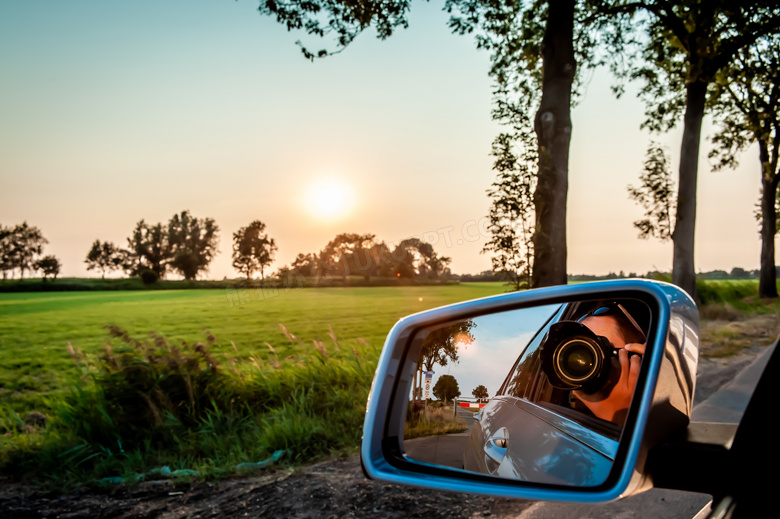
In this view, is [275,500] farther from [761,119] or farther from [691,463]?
[761,119]

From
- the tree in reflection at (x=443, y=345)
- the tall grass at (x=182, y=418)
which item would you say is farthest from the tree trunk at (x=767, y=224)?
the tree in reflection at (x=443, y=345)

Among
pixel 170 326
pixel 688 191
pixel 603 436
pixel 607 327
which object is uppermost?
pixel 688 191

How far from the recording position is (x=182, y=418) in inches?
227

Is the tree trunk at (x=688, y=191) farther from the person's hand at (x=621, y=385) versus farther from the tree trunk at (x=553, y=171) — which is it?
the person's hand at (x=621, y=385)

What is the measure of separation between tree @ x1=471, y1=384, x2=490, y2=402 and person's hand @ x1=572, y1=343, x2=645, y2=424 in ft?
0.91

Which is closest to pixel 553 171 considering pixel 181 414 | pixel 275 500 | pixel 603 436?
pixel 181 414

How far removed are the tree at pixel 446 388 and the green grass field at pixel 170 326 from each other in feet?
19.4

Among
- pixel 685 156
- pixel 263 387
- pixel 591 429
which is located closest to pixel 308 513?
pixel 591 429

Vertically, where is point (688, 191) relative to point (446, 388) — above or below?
above

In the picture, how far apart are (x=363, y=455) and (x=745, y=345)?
1272 cm

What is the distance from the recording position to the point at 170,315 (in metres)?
36.6

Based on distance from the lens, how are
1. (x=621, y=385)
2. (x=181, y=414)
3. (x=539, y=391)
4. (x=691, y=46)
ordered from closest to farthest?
(x=621, y=385) < (x=539, y=391) < (x=181, y=414) < (x=691, y=46)

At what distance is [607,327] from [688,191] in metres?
14.8

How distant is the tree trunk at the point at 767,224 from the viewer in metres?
25.6
